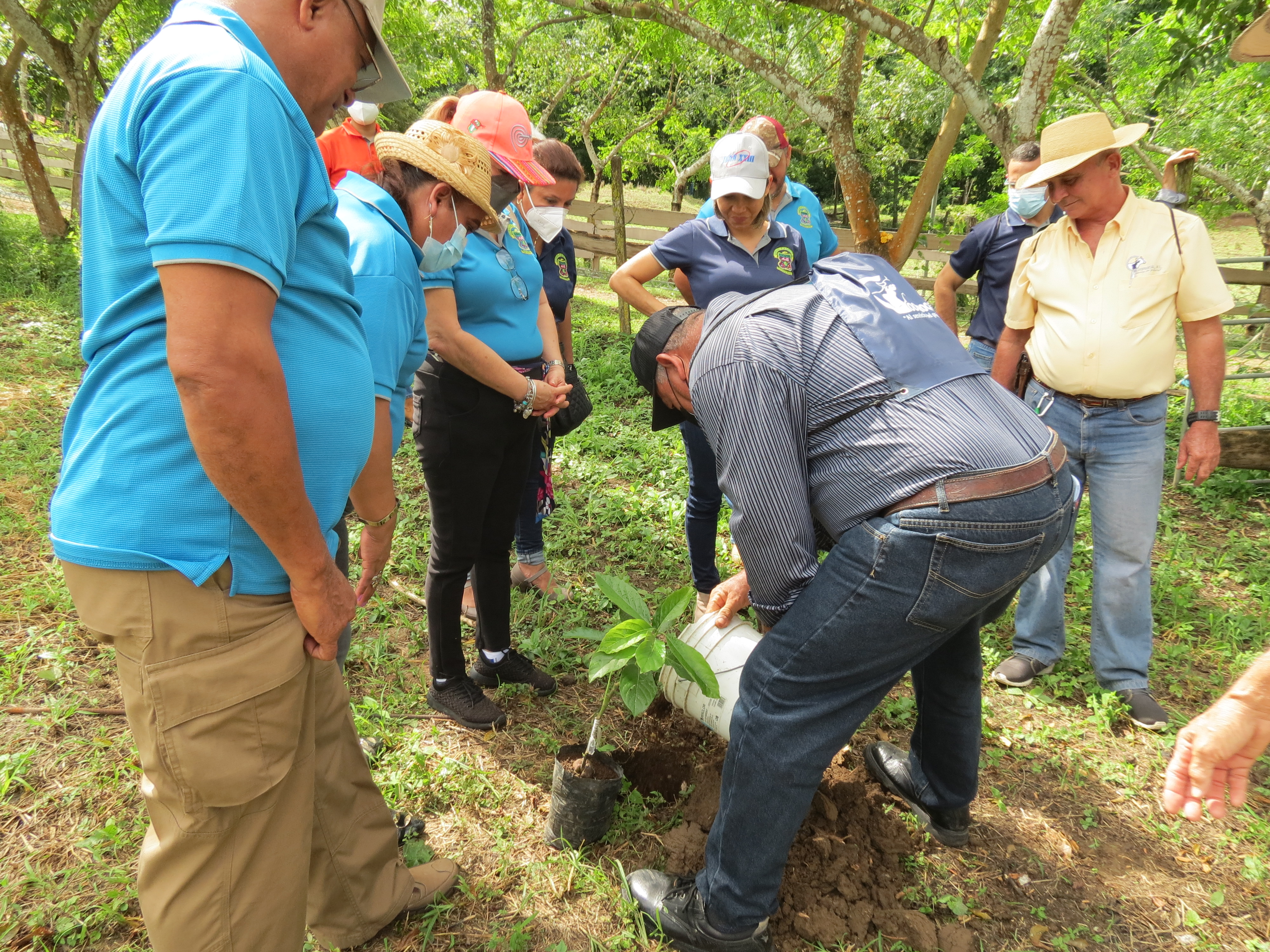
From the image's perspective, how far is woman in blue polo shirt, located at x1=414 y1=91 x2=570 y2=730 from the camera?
244cm

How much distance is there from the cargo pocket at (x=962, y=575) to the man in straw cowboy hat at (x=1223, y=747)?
1.43 feet

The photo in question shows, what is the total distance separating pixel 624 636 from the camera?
211 centimetres

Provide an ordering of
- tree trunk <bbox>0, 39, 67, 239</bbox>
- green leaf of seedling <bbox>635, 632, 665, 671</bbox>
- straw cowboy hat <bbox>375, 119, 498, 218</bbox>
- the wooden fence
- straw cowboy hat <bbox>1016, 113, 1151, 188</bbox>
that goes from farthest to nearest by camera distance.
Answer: the wooden fence
tree trunk <bbox>0, 39, 67, 239</bbox>
straw cowboy hat <bbox>1016, 113, 1151, 188</bbox>
green leaf of seedling <bbox>635, 632, 665, 671</bbox>
straw cowboy hat <bbox>375, 119, 498, 218</bbox>

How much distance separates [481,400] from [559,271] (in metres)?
1.79

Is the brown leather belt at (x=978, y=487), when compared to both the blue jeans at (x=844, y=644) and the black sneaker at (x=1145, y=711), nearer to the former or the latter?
the blue jeans at (x=844, y=644)

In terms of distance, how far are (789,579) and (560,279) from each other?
9.08ft

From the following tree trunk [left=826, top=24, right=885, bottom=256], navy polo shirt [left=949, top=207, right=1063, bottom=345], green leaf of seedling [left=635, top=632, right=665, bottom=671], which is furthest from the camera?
tree trunk [left=826, top=24, right=885, bottom=256]

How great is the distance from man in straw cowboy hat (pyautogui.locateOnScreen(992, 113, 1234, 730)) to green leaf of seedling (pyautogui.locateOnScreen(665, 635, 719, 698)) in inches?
69.2

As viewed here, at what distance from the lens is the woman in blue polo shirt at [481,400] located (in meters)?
2.44

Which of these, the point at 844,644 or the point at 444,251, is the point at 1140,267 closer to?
the point at 844,644

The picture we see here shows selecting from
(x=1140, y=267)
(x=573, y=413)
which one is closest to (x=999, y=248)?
(x=1140, y=267)

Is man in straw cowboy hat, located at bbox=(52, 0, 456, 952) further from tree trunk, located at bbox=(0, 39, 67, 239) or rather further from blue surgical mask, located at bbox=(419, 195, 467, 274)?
tree trunk, located at bbox=(0, 39, 67, 239)

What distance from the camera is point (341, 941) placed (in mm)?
1918

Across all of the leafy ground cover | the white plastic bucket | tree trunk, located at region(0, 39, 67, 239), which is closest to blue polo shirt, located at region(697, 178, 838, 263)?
the leafy ground cover
